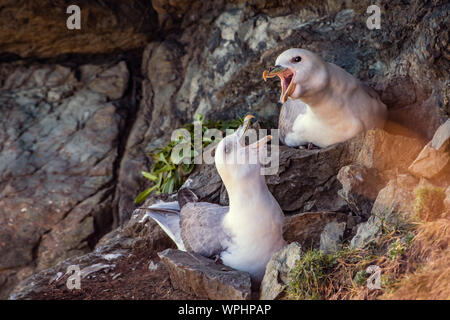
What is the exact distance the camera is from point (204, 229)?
170 inches

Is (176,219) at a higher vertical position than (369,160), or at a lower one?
lower

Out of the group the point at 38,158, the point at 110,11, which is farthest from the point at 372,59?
the point at 38,158

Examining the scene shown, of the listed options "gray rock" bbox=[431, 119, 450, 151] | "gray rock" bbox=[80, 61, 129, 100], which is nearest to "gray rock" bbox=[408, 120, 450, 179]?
"gray rock" bbox=[431, 119, 450, 151]

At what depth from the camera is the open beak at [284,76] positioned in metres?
4.66

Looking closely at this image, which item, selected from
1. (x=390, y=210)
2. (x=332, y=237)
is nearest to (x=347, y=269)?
(x=332, y=237)

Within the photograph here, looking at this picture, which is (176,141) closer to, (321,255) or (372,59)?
(372,59)

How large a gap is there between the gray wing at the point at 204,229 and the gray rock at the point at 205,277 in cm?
13

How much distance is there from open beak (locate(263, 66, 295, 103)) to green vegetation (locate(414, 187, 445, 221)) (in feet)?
4.86

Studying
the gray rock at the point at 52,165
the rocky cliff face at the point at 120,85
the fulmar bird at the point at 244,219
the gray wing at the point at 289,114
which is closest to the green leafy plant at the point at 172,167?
the rocky cliff face at the point at 120,85

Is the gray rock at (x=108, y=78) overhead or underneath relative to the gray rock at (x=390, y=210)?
overhead

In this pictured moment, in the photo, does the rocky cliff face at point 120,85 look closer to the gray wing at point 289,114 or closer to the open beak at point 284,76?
the gray wing at point 289,114

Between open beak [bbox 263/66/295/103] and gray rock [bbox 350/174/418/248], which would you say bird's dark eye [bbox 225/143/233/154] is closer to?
open beak [bbox 263/66/295/103]

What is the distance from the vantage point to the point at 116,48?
24.8ft

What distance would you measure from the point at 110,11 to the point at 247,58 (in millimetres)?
1846
